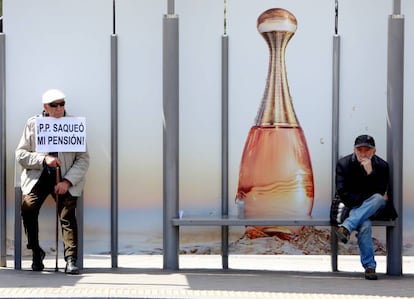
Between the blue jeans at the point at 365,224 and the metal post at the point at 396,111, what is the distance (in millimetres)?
288

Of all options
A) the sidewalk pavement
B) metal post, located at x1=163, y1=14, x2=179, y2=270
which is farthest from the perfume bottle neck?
the sidewalk pavement

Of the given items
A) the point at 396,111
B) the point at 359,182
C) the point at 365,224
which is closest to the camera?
the point at 365,224

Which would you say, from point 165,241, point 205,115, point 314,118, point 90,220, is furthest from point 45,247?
point 314,118

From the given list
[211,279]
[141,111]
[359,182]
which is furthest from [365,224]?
[141,111]

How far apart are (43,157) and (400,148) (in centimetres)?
346

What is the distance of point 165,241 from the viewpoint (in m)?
9.72

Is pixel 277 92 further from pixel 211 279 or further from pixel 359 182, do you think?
pixel 211 279

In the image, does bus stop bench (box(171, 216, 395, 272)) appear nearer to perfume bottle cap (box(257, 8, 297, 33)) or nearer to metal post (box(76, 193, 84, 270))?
metal post (box(76, 193, 84, 270))

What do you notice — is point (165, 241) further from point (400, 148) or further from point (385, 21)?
point (385, 21)

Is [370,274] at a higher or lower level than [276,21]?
lower

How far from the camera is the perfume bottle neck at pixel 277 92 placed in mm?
9828

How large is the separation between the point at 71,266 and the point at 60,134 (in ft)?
4.19

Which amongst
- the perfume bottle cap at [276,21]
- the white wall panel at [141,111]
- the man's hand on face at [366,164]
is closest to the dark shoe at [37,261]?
the white wall panel at [141,111]

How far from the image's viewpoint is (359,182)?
948cm
